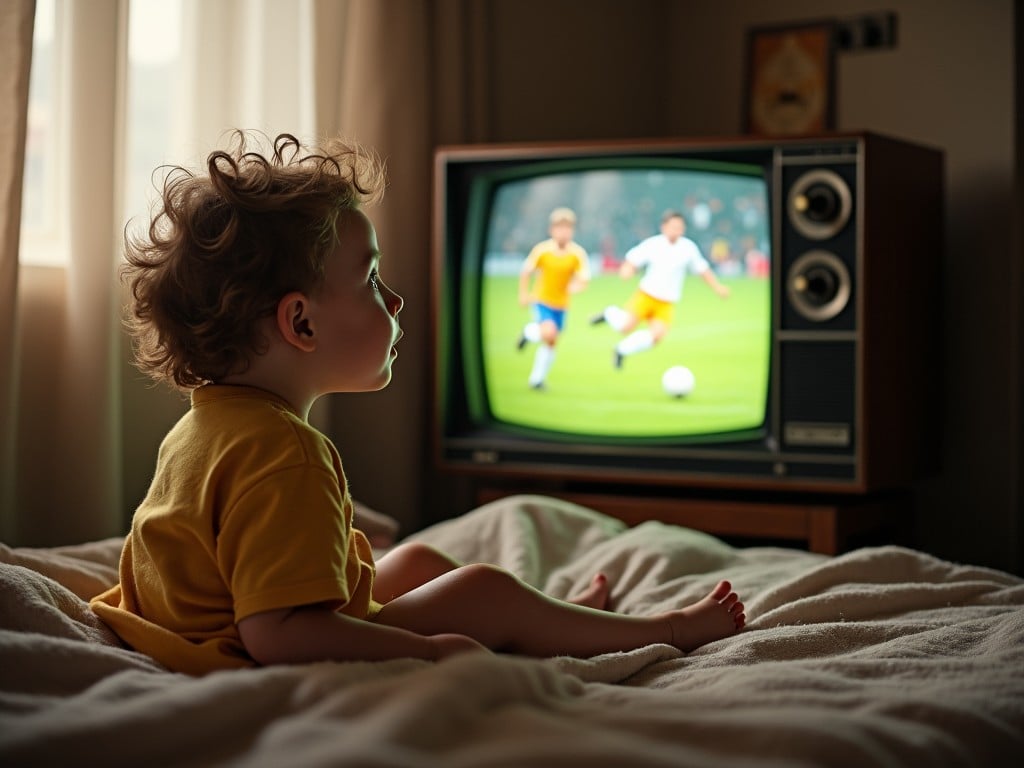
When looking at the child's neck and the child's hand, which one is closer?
the child's hand

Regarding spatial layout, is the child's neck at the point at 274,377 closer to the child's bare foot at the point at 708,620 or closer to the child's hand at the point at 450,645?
the child's hand at the point at 450,645

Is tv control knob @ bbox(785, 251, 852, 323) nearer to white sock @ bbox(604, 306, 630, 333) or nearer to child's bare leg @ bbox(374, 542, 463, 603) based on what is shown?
white sock @ bbox(604, 306, 630, 333)

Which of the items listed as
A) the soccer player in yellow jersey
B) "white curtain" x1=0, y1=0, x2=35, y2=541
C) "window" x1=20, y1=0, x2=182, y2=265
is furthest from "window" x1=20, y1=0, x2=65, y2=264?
Result: the soccer player in yellow jersey

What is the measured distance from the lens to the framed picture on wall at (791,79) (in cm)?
272

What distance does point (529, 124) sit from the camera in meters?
2.82

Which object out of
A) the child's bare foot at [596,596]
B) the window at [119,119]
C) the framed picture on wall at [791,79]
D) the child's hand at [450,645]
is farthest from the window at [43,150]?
the framed picture on wall at [791,79]

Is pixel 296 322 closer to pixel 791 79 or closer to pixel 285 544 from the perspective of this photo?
pixel 285 544

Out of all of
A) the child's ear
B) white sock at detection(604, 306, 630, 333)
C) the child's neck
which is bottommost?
the child's neck

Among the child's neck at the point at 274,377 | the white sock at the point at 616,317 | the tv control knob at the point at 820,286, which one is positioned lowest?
the child's neck at the point at 274,377

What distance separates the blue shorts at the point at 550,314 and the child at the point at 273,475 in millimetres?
935

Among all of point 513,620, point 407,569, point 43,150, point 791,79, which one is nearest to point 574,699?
point 513,620

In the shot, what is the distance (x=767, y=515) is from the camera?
2.15 m

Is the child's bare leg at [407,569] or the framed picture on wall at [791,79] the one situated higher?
the framed picture on wall at [791,79]

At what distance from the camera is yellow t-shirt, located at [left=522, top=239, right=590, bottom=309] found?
2248 millimetres
